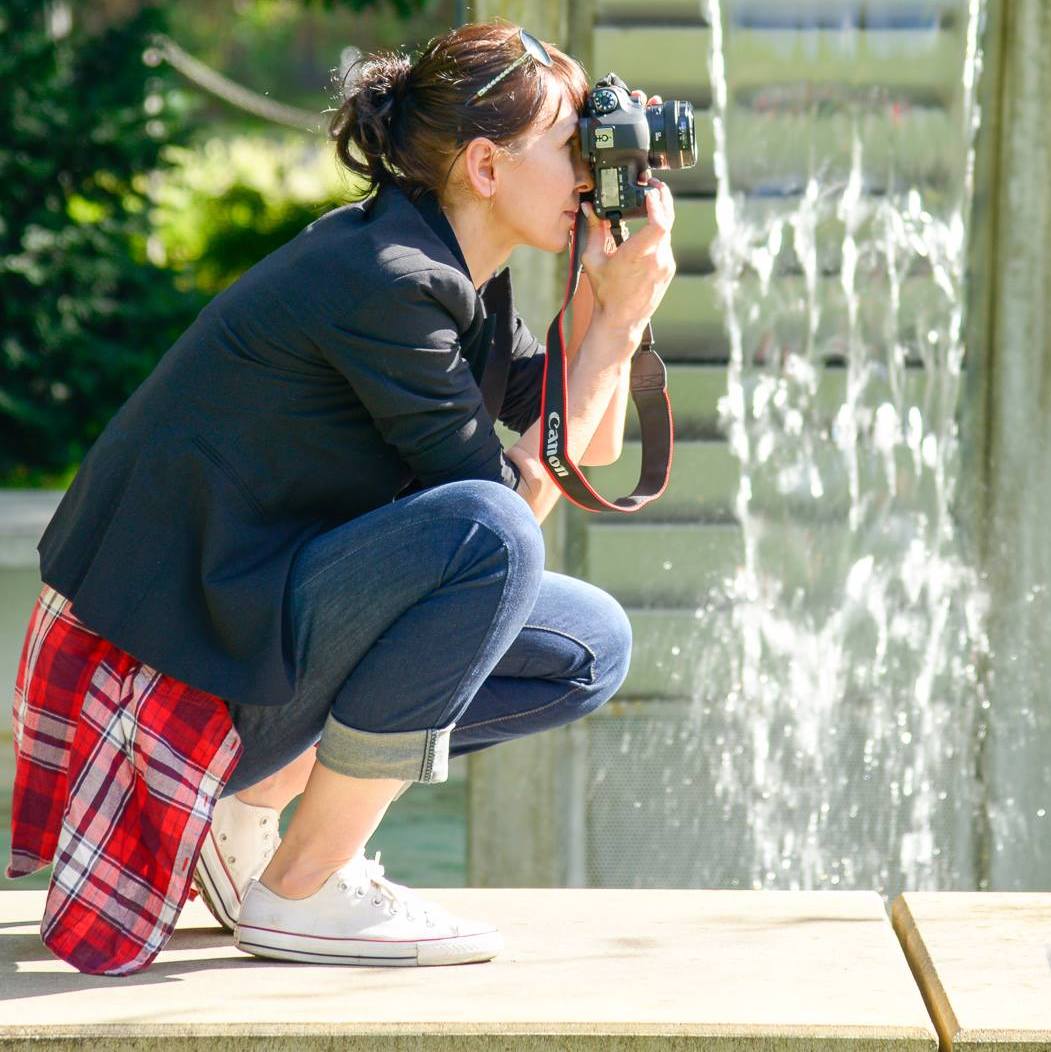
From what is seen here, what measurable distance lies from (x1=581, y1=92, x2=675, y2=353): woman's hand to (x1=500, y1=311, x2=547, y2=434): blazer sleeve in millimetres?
197

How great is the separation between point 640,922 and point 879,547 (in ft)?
3.94

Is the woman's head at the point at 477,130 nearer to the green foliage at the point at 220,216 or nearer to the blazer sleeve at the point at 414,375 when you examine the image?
the blazer sleeve at the point at 414,375

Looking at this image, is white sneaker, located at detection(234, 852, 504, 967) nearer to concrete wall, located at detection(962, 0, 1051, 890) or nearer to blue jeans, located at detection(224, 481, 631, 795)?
blue jeans, located at detection(224, 481, 631, 795)

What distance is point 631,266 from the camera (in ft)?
7.52

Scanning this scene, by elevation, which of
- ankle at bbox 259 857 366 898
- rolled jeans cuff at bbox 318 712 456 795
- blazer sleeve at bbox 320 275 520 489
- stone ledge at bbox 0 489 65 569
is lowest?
stone ledge at bbox 0 489 65 569

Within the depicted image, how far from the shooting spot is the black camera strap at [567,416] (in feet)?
7.35

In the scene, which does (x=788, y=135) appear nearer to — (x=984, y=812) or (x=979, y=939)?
(x=984, y=812)

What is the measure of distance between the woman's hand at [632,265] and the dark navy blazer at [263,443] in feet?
0.70

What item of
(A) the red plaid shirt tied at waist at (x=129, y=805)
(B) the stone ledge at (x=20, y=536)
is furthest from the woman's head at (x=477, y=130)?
(B) the stone ledge at (x=20, y=536)

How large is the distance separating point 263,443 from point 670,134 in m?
0.67

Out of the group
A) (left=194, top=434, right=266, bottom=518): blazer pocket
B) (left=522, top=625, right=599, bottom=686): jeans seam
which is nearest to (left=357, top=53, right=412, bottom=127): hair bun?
(left=194, top=434, right=266, bottom=518): blazer pocket

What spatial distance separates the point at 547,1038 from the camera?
190 centimetres

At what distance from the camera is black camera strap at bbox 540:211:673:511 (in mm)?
2240

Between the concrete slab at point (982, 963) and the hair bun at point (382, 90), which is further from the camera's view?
the hair bun at point (382, 90)
